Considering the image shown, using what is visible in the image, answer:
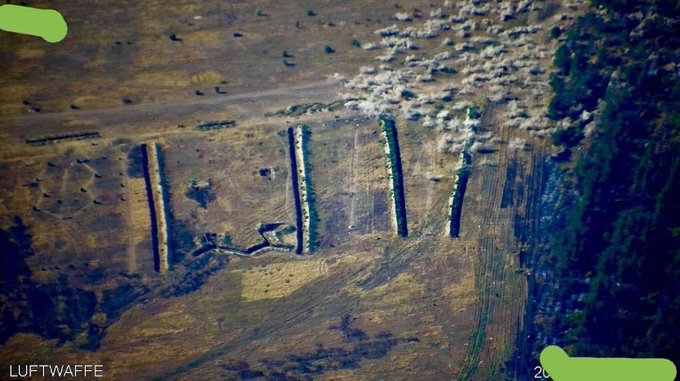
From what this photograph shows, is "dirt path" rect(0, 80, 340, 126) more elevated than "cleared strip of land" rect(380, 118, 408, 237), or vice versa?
"dirt path" rect(0, 80, 340, 126)

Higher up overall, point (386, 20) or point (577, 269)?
point (386, 20)

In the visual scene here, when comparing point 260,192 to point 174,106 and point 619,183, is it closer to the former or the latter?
point 174,106

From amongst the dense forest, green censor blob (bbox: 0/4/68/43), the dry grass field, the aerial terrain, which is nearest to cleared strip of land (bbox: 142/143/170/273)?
the aerial terrain

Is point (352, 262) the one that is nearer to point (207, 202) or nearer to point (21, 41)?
point (207, 202)

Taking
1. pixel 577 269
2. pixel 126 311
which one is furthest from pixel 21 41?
pixel 577 269

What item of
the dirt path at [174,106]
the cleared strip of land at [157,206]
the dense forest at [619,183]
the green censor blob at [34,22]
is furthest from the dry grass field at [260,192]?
the dense forest at [619,183]

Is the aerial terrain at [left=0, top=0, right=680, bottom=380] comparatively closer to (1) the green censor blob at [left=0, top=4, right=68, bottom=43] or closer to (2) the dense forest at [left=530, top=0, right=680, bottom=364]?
(2) the dense forest at [left=530, top=0, right=680, bottom=364]
